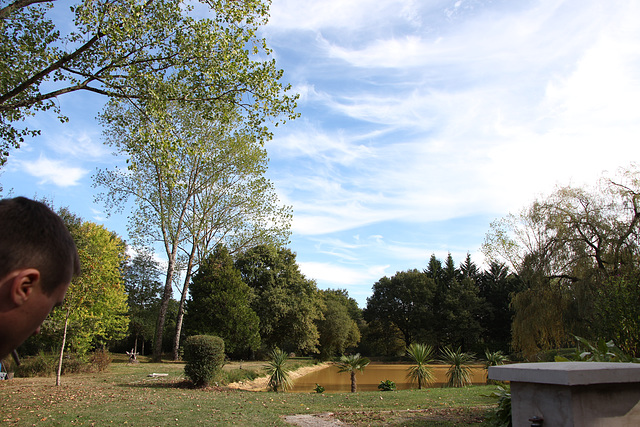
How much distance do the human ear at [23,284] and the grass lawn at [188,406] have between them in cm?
854

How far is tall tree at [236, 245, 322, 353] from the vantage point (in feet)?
109

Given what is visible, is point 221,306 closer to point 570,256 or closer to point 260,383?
point 260,383

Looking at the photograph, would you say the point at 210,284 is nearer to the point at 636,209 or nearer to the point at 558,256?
the point at 558,256

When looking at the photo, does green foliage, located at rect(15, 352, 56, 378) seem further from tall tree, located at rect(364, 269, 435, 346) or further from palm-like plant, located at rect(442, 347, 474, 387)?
tall tree, located at rect(364, 269, 435, 346)

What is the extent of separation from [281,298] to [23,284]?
33756 millimetres

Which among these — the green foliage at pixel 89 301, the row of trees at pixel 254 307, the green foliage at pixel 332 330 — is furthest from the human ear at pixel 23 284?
the green foliage at pixel 332 330

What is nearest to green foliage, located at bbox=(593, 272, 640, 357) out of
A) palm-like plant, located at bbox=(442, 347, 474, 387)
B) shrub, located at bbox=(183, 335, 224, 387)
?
palm-like plant, located at bbox=(442, 347, 474, 387)

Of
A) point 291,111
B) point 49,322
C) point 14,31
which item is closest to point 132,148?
point 14,31

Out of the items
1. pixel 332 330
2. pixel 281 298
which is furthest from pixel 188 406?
pixel 332 330

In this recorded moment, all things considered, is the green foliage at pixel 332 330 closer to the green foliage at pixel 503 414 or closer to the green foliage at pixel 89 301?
the green foliage at pixel 89 301

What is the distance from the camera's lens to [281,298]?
33750mm

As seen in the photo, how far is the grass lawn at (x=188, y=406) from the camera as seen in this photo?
8.52 meters

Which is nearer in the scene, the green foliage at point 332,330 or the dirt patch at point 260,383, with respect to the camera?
the dirt patch at point 260,383

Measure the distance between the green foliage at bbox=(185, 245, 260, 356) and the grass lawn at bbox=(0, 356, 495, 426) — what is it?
1295cm
